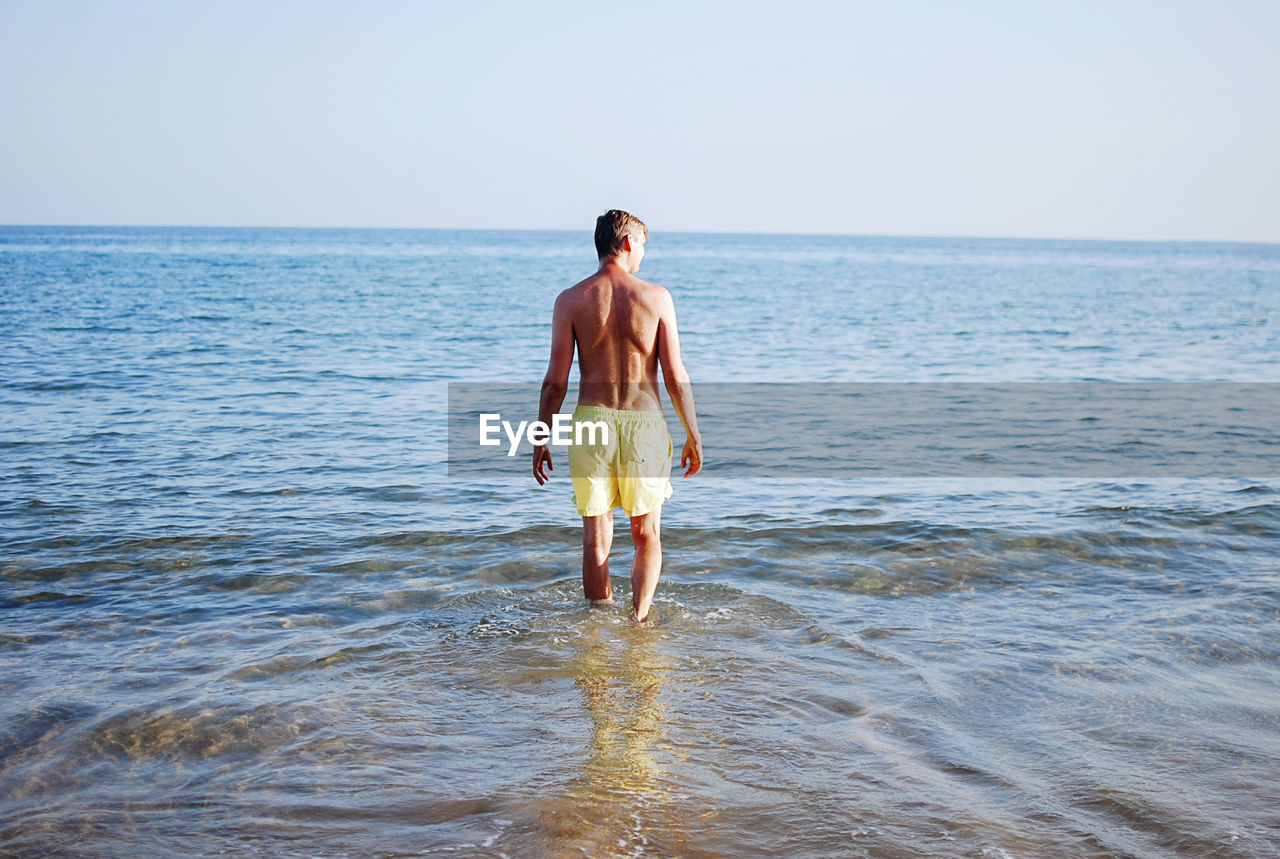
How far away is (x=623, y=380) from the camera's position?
199 inches

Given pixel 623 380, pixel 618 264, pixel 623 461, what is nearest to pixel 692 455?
pixel 623 461

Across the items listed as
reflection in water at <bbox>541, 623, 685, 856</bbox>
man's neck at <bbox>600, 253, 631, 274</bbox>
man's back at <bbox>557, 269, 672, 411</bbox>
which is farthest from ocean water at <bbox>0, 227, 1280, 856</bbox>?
man's neck at <bbox>600, 253, 631, 274</bbox>

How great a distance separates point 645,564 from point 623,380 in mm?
1002

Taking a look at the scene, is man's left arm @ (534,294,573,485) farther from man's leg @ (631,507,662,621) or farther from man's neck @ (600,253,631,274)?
man's leg @ (631,507,662,621)

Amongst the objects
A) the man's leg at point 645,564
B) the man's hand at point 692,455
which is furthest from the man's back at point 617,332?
the man's leg at point 645,564

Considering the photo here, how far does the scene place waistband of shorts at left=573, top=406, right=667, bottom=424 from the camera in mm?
5090

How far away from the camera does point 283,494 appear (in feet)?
27.2

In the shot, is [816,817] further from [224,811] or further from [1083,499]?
[1083,499]

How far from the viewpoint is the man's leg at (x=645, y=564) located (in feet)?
17.4

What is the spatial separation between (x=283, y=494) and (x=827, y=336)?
18429mm

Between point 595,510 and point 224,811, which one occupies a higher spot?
point 595,510

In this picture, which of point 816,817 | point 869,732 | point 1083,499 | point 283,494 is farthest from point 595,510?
point 1083,499

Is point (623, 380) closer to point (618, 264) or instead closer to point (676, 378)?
point (676, 378)

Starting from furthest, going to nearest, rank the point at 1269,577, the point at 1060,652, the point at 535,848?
the point at 1269,577
the point at 1060,652
the point at 535,848
